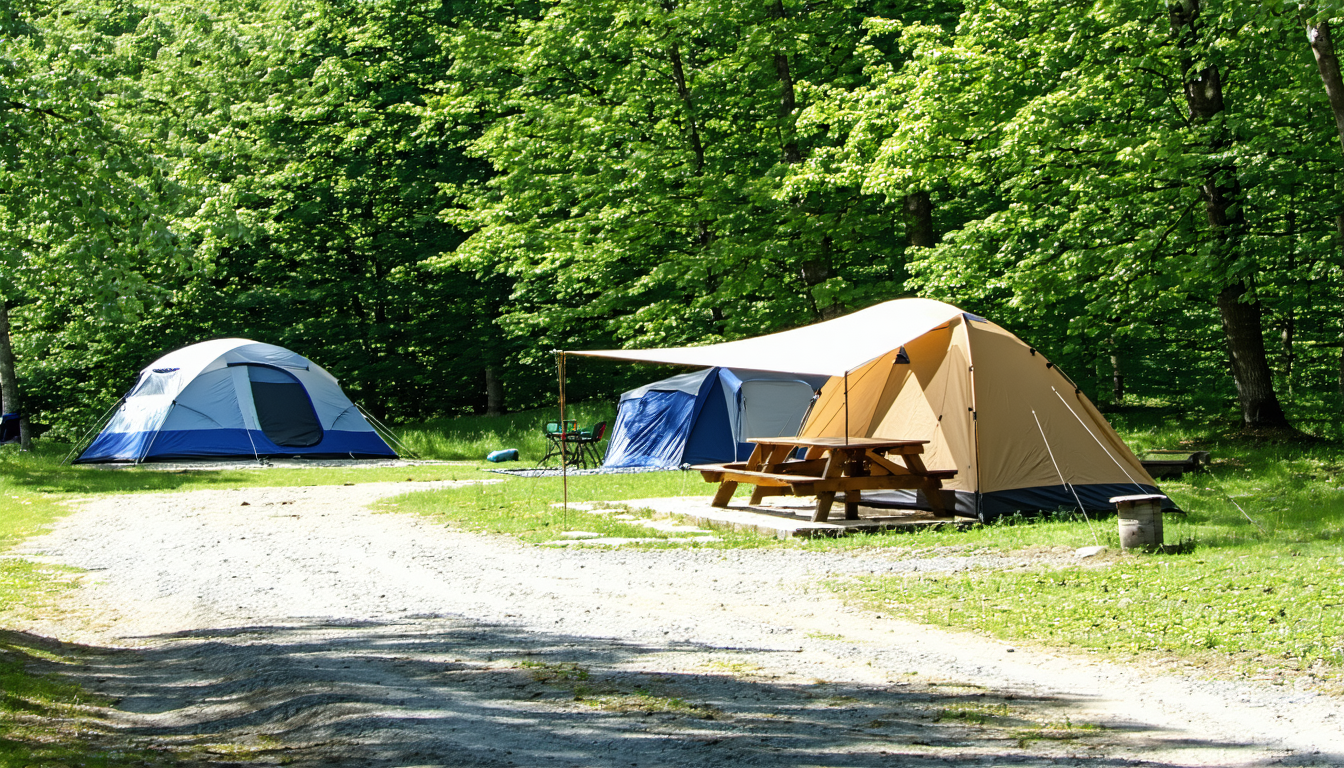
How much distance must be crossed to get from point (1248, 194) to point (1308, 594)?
8822 millimetres

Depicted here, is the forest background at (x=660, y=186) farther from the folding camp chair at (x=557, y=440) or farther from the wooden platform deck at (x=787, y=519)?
the wooden platform deck at (x=787, y=519)

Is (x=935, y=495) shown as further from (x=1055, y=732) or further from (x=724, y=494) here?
(x=1055, y=732)

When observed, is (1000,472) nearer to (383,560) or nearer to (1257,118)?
(383,560)

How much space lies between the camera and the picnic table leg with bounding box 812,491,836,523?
10672 millimetres

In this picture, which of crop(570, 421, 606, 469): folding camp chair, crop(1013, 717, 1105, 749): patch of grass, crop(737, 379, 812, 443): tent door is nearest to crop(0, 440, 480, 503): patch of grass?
crop(570, 421, 606, 469): folding camp chair

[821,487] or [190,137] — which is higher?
[190,137]

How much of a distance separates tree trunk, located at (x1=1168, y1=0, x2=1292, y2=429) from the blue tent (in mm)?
5592

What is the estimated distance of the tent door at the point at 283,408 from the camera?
21.3 metres

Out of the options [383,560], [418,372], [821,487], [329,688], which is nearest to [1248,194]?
[821,487]

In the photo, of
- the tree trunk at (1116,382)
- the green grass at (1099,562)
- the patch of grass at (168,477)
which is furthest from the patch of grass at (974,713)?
the tree trunk at (1116,382)

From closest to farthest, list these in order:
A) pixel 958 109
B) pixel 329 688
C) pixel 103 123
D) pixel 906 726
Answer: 1. pixel 906 726
2. pixel 329 688
3. pixel 103 123
4. pixel 958 109

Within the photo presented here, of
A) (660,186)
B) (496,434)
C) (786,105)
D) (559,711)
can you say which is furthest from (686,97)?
(559,711)

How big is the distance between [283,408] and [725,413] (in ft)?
28.3

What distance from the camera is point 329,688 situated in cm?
508
